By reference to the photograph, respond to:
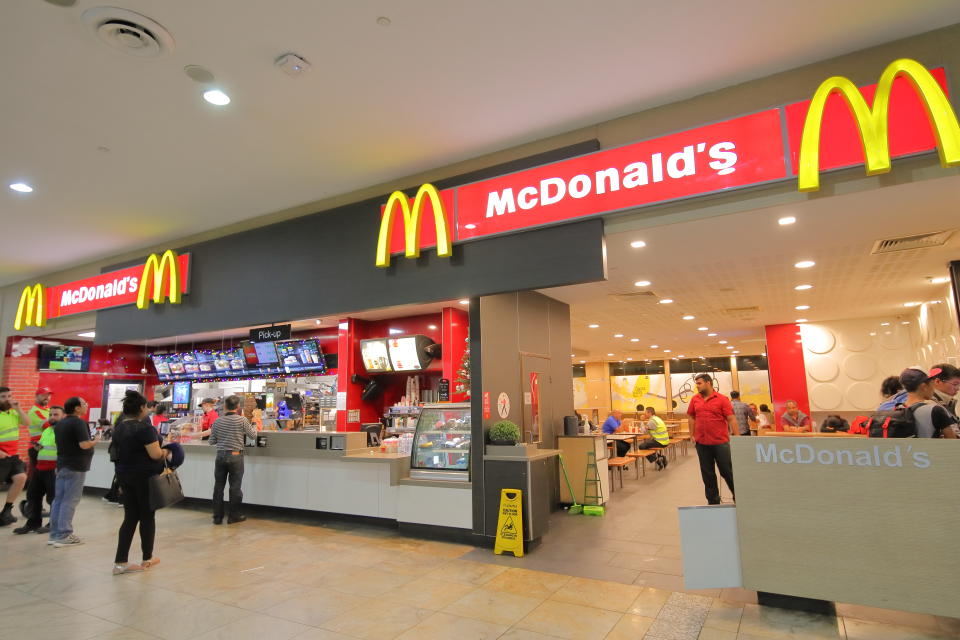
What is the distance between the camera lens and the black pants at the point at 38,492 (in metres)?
6.23

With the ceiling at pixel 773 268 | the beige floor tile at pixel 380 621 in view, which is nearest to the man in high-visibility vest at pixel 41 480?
the beige floor tile at pixel 380 621

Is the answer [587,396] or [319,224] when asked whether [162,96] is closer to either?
[319,224]

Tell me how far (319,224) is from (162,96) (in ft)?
7.29

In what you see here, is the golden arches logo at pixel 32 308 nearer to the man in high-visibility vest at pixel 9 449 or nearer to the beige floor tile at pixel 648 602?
the man in high-visibility vest at pixel 9 449

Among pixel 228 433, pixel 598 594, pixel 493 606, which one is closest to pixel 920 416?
pixel 598 594

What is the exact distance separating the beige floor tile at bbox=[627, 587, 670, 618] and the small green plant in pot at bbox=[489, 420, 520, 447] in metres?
1.84

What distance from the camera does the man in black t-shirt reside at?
5403mm

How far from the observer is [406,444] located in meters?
6.22

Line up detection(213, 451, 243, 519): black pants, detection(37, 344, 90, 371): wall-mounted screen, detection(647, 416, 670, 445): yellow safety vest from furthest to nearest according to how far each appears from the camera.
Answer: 1. detection(647, 416, 670, 445): yellow safety vest
2. detection(37, 344, 90, 371): wall-mounted screen
3. detection(213, 451, 243, 519): black pants

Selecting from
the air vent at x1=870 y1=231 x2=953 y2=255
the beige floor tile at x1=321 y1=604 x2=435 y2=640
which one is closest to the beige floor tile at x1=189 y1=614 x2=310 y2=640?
the beige floor tile at x1=321 y1=604 x2=435 y2=640

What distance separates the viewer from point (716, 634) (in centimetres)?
326

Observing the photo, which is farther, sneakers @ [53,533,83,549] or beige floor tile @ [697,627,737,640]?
sneakers @ [53,533,83,549]

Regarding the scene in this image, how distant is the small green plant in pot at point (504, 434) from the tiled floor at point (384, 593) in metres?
1.09

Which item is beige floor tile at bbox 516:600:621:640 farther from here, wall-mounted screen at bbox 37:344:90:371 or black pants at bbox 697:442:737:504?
wall-mounted screen at bbox 37:344:90:371
